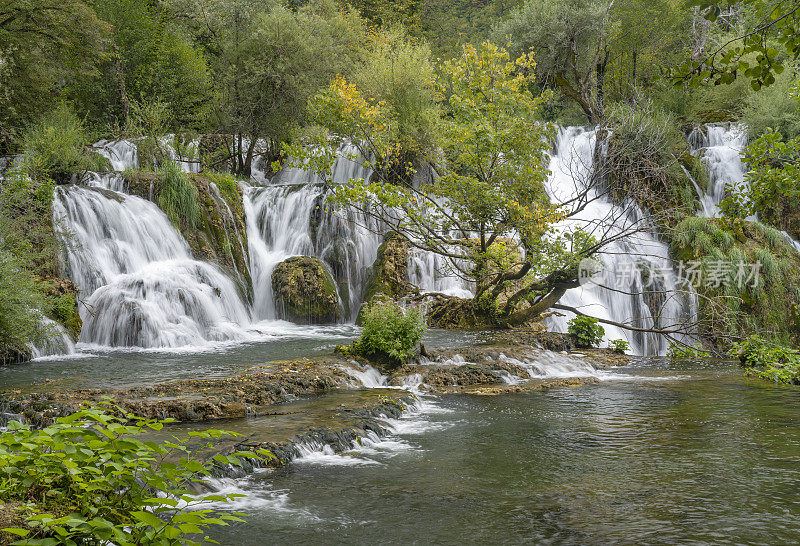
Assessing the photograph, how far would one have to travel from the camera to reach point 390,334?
9859 millimetres

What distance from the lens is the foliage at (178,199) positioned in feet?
54.7

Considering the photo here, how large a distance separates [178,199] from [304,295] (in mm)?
4699

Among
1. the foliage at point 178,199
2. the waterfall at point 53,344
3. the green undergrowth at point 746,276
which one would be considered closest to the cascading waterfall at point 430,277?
the foliage at point 178,199

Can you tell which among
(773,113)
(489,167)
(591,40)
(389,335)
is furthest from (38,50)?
(773,113)

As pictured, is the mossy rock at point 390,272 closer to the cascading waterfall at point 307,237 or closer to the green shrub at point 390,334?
the cascading waterfall at point 307,237

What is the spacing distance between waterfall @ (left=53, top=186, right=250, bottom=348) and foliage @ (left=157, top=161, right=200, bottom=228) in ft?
0.89

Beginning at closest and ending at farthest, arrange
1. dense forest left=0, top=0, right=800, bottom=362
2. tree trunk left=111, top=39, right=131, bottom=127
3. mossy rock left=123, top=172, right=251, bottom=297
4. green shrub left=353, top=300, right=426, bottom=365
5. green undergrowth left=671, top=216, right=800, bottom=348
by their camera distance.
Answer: green shrub left=353, top=300, right=426, bottom=365
dense forest left=0, top=0, right=800, bottom=362
mossy rock left=123, top=172, right=251, bottom=297
green undergrowth left=671, top=216, right=800, bottom=348
tree trunk left=111, top=39, right=131, bottom=127

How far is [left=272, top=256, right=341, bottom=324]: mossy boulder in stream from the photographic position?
17.0 meters

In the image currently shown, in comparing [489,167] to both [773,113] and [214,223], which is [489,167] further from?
[773,113]

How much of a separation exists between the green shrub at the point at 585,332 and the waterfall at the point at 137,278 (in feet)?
26.5

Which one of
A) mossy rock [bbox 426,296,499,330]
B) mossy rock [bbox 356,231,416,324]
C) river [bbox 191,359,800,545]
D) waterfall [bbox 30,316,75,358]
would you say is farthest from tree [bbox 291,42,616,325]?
waterfall [bbox 30,316,75,358]

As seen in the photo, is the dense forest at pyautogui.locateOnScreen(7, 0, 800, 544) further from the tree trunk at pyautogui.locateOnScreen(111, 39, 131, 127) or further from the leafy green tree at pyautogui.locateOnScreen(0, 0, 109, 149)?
the tree trunk at pyautogui.locateOnScreen(111, 39, 131, 127)

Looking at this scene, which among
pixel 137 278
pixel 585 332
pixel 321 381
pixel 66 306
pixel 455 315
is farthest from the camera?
pixel 455 315

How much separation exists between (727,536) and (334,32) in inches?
1256
